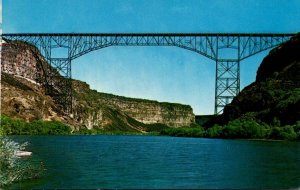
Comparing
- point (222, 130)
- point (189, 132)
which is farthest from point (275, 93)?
point (189, 132)

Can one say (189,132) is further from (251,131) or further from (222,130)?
(251,131)

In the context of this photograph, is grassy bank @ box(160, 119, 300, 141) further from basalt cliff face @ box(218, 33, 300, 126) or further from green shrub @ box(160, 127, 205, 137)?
green shrub @ box(160, 127, 205, 137)

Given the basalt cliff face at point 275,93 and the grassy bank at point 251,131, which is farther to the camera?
the basalt cliff face at point 275,93

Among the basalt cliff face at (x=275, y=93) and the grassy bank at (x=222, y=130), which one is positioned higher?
the basalt cliff face at (x=275, y=93)

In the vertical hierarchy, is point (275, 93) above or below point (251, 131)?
above

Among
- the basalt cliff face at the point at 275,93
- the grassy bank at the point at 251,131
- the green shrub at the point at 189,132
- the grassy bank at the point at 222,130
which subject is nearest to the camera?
the grassy bank at the point at 251,131

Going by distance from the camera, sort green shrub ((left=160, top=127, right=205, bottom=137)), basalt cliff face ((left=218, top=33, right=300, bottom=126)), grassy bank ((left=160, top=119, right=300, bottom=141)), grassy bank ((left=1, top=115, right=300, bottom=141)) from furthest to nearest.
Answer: green shrub ((left=160, top=127, right=205, bottom=137)) < basalt cliff face ((left=218, top=33, right=300, bottom=126)) < grassy bank ((left=1, top=115, right=300, bottom=141)) < grassy bank ((left=160, top=119, right=300, bottom=141))

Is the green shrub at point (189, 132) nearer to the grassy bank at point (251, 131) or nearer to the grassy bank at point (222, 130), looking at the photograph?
the grassy bank at point (222, 130)

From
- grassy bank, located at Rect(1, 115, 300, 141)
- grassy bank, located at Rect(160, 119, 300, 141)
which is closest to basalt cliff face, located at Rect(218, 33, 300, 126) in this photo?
grassy bank, located at Rect(160, 119, 300, 141)

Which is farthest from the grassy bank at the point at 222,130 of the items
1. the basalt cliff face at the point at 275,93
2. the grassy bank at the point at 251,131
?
the basalt cliff face at the point at 275,93
